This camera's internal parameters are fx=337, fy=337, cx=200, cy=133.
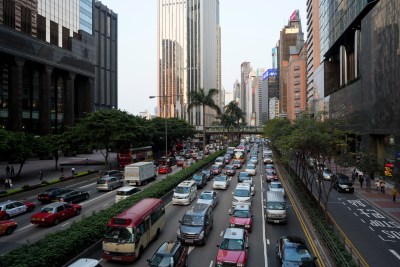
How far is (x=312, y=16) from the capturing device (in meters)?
120

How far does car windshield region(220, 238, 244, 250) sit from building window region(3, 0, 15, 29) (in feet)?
218

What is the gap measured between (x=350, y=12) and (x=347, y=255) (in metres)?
56.7

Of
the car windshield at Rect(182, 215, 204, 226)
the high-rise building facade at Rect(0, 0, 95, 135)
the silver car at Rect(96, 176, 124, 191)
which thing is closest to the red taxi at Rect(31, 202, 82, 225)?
the car windshield at Rect(182, 215, 204, 226)

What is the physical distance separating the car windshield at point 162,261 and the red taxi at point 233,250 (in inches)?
97.9

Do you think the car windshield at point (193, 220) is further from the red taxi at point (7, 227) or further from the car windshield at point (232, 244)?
the red taxi at point (7, 227)

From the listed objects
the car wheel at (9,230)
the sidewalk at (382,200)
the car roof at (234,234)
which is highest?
the car roof at (234,234)

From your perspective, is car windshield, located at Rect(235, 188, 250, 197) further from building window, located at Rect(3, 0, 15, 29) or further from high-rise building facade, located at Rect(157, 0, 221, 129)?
high-rise building facade, located at Rect(157, 0, 221, 129)

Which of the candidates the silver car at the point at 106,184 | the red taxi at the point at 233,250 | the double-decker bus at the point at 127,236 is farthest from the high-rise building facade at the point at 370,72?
the silver car at the point at 106,184

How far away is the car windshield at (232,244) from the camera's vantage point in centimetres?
1655

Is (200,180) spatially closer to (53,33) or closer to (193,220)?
(193,220)

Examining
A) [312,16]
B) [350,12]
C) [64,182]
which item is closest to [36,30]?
[64,182]

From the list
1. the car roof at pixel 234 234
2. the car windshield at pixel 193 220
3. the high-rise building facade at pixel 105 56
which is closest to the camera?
the car roof at pixel 234 234

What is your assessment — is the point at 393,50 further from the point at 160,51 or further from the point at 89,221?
the point at 160,51

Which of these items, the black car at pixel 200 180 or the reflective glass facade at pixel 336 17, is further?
the reflective glass facade at pixel 336 17
